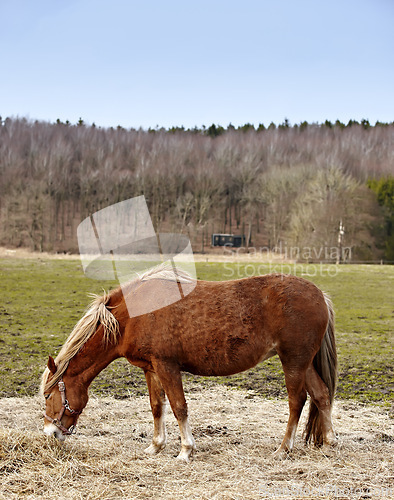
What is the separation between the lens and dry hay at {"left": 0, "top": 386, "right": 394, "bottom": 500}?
396 centimetres

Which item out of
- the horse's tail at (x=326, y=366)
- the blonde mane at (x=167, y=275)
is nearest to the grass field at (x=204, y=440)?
→ the horse's tail at (x=326, y=366)

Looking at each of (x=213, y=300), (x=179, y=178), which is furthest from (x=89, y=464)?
(x=179, y=178)

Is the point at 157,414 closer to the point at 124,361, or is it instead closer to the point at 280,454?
the point at 280,454

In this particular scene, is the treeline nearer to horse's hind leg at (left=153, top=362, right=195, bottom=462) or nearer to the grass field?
the grass field

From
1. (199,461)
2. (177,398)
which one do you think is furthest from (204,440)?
(177,398)

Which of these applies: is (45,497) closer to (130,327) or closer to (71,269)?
(130,327)

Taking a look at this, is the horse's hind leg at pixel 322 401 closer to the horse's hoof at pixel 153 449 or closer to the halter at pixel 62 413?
the horse's hoof at pixel 153 449

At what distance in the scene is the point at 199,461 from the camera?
4.66 m

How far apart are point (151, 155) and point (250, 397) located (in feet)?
236

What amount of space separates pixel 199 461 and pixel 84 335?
1.72 metres

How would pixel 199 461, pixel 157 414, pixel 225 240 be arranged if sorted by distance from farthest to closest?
1. pixel 225 240
2. pixel 157 414
3. pixel 199 461

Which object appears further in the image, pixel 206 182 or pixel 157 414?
pixel 206 182

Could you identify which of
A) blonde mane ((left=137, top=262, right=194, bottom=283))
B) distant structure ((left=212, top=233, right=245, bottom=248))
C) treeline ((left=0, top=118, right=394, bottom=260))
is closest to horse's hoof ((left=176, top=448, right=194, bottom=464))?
blonde mane ((left=137, top=262, right=194, bottom=283))

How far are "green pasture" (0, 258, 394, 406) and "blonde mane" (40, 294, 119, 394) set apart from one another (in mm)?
2405
